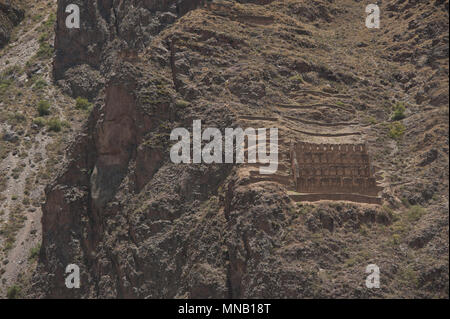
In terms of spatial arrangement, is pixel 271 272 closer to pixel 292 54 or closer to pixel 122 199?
pixel 122 199

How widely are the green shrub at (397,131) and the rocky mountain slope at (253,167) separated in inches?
5.3

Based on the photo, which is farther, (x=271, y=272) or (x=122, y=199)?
(x=122, y=199)

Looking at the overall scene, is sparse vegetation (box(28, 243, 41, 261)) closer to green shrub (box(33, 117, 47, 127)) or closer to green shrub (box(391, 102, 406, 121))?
green shrub (box(33, 117, 47, 127))

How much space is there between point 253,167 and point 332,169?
6171mm

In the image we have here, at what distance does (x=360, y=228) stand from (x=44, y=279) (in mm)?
25645

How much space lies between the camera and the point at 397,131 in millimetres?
99375

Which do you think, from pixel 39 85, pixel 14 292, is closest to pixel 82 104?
pixel 39 85

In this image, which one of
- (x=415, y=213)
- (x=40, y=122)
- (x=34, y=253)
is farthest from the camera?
(x=40, y=122)

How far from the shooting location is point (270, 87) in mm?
102312

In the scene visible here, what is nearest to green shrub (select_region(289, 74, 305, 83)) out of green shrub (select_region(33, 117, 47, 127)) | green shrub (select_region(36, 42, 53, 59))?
green shrub (select_region(33, 117, 47, 127))

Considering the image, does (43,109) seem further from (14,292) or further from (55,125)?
(14,292)

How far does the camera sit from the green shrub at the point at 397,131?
99188mm

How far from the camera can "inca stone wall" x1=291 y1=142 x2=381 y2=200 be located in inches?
3600
